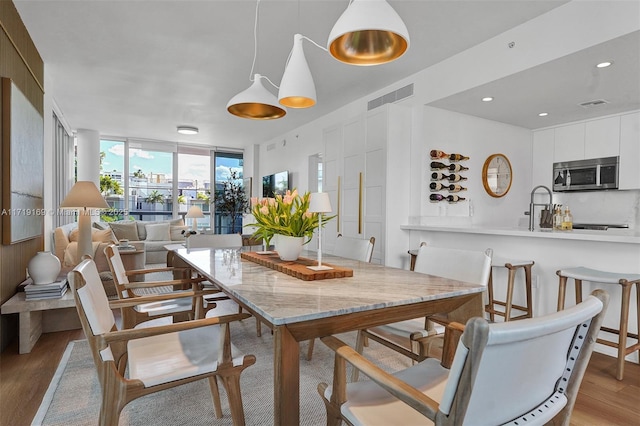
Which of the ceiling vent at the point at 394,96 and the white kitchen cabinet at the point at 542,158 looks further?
the white kitchen cabinet at the point at 542,158

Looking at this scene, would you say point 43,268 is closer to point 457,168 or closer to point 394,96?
point 394,96

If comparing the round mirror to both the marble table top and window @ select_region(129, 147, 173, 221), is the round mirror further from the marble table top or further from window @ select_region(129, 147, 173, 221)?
window @ select_region(129, 147, 173, 221)

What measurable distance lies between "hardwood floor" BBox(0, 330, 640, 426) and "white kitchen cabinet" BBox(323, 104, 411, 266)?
215cm

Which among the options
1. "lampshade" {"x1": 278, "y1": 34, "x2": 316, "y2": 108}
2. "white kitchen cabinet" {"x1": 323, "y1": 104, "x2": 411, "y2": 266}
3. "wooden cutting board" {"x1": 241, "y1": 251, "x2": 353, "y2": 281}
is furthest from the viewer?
"white kitchen cabinet" {"x1": 323, "y1": 104, "x2": 411, "y2": 266}

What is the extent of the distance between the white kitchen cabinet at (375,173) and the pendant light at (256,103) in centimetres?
189

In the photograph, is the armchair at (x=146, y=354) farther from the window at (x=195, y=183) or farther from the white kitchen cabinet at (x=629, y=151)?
the window at (x=195, y=183)

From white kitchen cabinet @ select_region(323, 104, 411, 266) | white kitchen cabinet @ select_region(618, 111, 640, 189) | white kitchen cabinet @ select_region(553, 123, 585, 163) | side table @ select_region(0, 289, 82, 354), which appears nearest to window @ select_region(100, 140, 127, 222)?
side table @ select_region(0, 289, 82, 354)

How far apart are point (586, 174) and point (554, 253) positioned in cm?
237

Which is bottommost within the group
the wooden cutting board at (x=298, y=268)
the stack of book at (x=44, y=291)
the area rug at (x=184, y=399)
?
the area rug at (x=184, y=399)

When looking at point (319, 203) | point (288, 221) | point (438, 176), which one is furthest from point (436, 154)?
point (319, 203)

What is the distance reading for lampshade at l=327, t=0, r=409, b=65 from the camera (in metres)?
1.46

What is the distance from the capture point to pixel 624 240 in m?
2.40

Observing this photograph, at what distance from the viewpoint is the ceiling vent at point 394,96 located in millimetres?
4254

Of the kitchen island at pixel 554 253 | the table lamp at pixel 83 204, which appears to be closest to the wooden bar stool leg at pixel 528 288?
the kitchen island at pixel 554 253
